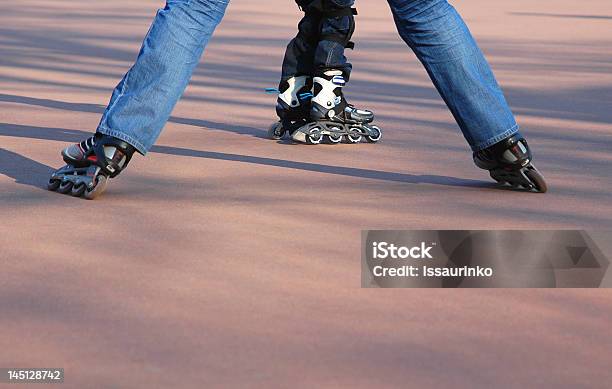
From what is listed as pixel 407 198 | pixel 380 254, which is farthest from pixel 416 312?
pixel 407 198

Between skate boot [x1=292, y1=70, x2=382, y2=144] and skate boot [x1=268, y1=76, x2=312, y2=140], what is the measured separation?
0.23 ft

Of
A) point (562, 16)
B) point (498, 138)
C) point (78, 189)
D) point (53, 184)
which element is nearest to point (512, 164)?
point (498, 138)

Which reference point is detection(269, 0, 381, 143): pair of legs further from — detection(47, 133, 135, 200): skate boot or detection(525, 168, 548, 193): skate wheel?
detection(47, 133, 135, 200): skate boot

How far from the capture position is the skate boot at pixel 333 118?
7203mm

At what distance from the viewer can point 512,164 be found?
5789mm

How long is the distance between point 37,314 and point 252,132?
375 centimetres

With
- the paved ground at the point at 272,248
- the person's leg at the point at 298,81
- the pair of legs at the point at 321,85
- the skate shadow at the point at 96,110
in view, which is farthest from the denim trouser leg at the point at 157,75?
the skate shadow at the point at 96,110

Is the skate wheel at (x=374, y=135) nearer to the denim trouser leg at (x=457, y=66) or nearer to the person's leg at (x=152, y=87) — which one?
the denim trouser leg at (x=457, y=66)

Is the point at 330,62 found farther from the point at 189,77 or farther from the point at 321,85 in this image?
the point at 189,77

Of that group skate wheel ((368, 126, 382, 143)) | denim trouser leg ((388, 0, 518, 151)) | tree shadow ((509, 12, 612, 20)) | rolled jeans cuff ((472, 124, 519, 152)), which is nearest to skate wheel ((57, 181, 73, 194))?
denim trouser leg ((388, 0, 518, 151))

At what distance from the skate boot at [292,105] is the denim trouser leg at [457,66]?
5.20 feet

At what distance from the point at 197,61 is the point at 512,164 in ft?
4.20

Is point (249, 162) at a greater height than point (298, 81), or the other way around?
point (298, 81)

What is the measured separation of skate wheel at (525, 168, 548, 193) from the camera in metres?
5.84
